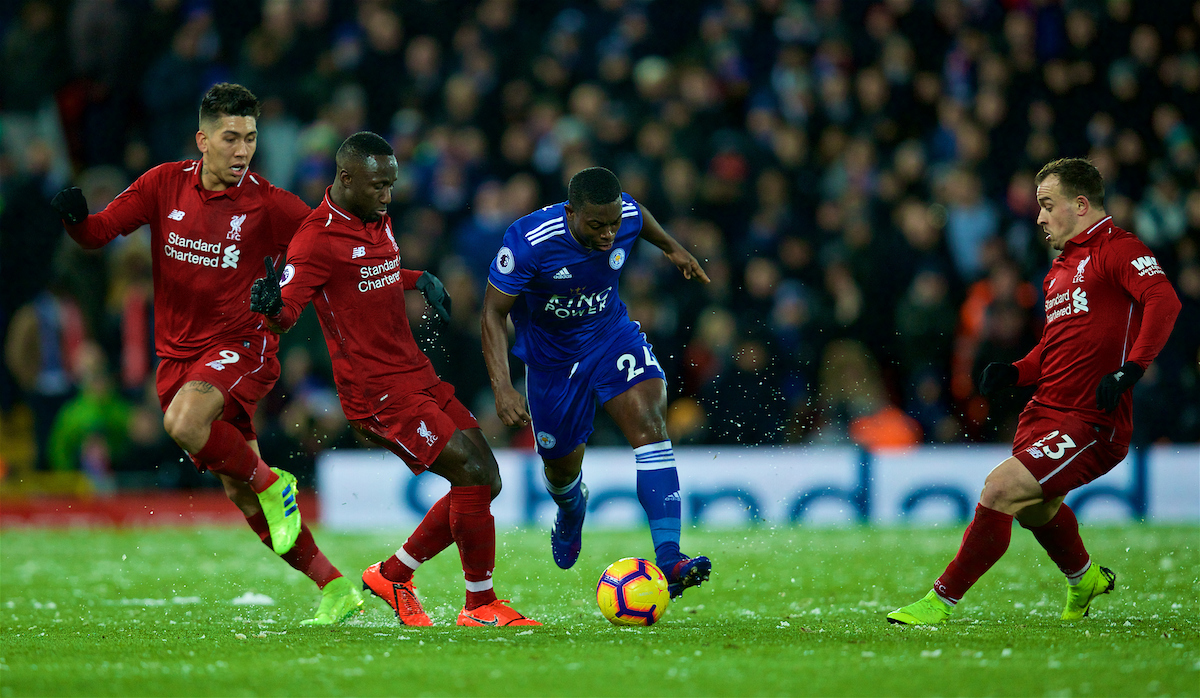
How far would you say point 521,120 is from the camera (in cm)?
1391

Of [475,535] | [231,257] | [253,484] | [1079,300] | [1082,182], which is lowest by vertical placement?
[475,535]

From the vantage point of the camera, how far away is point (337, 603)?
6680 millimetres

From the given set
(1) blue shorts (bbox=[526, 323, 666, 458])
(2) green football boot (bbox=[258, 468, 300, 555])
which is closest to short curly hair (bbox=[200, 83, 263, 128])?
(2) green football boot (bbox=[258, 468, 300, 555])

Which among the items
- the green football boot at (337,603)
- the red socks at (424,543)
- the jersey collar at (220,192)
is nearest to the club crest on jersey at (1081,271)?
the red socks at (424,543)

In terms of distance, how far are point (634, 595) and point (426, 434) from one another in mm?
1308

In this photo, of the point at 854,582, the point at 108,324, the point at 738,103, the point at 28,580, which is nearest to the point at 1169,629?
the point at 854,582

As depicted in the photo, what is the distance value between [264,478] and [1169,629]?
4.54 m

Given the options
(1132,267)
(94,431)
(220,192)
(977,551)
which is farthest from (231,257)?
(94,431)

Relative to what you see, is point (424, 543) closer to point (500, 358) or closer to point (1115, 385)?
point (500, 358)

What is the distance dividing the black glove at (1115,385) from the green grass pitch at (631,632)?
107 centimetres

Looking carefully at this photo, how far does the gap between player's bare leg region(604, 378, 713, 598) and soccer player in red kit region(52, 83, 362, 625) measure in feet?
5.53

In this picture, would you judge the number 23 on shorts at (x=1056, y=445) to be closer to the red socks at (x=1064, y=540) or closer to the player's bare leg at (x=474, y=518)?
the red socks at (x=1064, y=540)

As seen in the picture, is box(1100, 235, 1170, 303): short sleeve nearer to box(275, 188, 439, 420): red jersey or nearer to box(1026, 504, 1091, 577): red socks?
box(1026, 504, 1091, 577): red socks

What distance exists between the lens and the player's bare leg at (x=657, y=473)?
245 inches
